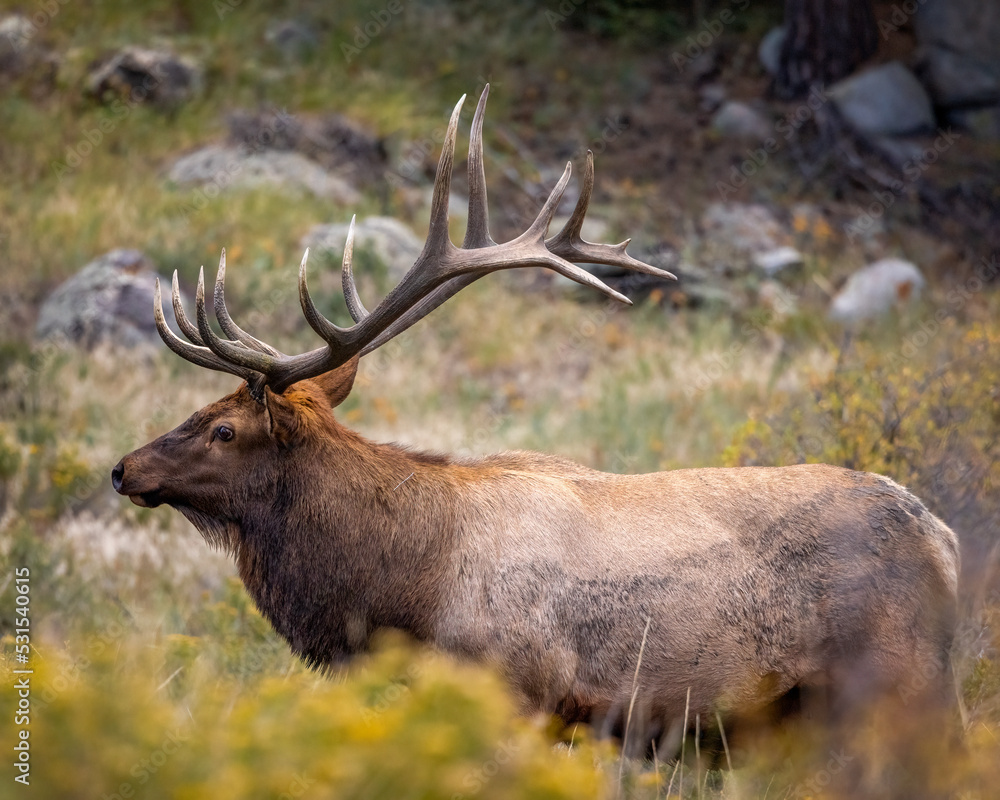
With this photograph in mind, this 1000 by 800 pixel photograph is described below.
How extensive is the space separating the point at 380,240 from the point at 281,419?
985 cm

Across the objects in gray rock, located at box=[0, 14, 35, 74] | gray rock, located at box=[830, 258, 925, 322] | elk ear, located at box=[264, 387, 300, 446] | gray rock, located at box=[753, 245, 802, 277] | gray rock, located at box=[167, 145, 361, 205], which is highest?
gray rock, located at box=[0, 14, 35, 74]

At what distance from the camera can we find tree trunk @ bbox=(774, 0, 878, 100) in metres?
17.8

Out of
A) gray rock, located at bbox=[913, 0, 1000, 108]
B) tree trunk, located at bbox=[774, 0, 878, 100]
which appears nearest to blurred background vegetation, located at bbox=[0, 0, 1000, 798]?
tree trunk, located at bbox=[774, 0, 878, 100]

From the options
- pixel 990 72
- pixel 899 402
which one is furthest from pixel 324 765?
pixel 990 72

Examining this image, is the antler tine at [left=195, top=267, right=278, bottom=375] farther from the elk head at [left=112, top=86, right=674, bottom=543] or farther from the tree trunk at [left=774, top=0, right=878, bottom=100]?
the tree trunk at [left=774, top=0, right=878, bottom=100]

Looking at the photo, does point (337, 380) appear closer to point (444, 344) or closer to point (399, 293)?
point (399, 293)

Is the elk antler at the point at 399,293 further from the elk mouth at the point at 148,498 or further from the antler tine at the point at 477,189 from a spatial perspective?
the elk mouth at the point at 148,498

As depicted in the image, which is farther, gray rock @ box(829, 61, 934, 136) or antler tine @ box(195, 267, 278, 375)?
gray rock @ box(829, 61, 934, 136)

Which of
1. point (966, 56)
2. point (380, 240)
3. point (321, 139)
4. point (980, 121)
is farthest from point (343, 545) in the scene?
point (966, 56)

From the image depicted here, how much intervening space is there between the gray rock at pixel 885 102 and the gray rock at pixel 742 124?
1181mm

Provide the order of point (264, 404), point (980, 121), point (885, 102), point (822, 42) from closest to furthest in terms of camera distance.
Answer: point (264, 404) → point (885, 102) → point (980, 121) → point (822, 42)

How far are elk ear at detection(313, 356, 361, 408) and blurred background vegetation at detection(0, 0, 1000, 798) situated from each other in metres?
1.22

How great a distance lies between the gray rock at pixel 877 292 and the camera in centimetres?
1392

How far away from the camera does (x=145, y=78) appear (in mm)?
16906
